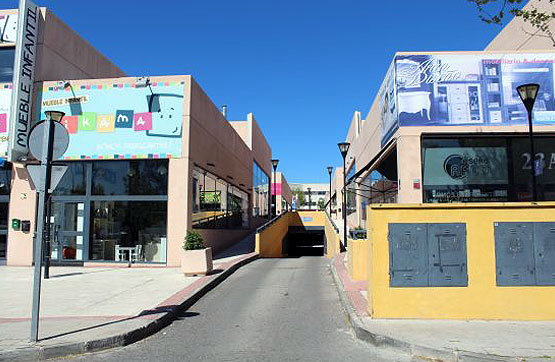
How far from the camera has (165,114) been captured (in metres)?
16.1

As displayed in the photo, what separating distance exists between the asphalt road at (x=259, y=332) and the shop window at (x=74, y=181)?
7779mm

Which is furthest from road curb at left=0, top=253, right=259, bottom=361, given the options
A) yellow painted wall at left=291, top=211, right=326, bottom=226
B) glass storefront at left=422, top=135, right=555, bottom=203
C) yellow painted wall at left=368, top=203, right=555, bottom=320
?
yellow painted wall at left=291, top=211, right=326, bottom=226

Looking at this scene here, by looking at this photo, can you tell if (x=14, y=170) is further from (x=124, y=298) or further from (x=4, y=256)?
(x=124, y=298)

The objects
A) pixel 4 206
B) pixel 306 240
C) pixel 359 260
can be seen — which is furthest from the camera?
pixel 306 240

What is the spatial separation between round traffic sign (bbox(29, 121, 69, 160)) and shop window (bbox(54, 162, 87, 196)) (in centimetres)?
1025

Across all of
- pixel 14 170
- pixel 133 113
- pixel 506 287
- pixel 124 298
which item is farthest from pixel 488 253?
pixel 14 170

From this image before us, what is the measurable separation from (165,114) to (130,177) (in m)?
2.56

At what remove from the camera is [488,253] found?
24.6ft

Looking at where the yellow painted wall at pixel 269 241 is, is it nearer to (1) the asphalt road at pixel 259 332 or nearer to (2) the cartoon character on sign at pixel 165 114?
(2) the cartoon character on sign at pixel 165 114

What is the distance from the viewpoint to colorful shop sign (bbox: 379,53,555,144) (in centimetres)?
1541

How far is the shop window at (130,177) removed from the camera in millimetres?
16172

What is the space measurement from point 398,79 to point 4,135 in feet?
46.4

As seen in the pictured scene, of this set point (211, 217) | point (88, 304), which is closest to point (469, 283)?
point (88, 304)

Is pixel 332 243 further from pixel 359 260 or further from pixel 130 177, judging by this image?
pixel 359 260
